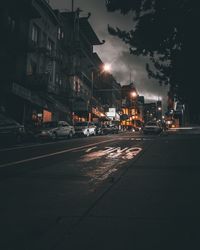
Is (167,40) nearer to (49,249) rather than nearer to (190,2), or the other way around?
(190,2)

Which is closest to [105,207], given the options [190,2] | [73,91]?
[190,2]

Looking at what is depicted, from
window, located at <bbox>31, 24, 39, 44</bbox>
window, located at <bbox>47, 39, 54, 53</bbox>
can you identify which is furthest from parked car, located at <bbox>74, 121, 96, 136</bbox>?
window, located at <bbox>31, 24, 39, 44</bbox>

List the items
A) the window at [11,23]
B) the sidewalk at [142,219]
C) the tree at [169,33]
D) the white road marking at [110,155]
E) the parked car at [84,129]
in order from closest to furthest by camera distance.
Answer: the sidewalk at [142,219], the white road marking at [110,155], the tree at [169,33], the window at [11,23], the parked car at [84,129]

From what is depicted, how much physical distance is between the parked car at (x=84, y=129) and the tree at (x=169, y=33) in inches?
589

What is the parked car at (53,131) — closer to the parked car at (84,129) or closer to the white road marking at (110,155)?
the parked car at (84,129)

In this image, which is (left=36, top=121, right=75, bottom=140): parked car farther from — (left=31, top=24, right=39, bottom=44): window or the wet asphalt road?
the wet asphalt road

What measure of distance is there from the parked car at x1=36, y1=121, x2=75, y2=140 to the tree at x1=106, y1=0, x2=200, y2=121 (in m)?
8.68

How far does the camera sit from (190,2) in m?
15.8

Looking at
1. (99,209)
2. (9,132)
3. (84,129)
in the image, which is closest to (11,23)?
(84,129)

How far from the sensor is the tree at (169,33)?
16.4 meters

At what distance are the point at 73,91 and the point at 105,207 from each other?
3969 cm

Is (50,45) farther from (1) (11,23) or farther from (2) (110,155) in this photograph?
(2) (110,155)

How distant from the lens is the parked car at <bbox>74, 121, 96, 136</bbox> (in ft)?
110

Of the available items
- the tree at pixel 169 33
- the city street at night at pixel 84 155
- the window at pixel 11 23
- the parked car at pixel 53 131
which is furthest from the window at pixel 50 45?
the tree at pixel 169 33
